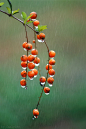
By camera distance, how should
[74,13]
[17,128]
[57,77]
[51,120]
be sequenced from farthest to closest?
[74,13] < [57,77] < [51,120] < [17,128]

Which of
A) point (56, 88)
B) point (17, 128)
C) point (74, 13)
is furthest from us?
point (74, 13)

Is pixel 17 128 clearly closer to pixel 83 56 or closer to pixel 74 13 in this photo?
pixel 83 56

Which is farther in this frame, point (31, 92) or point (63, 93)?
point (63, 93)

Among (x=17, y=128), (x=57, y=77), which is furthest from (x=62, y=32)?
(x=17, y=128)

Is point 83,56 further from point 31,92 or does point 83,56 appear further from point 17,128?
point 17,128

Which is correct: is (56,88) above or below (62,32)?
below

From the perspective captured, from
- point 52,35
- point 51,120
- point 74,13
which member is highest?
point 74,13

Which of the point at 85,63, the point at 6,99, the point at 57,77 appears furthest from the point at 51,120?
the point at 85,63
